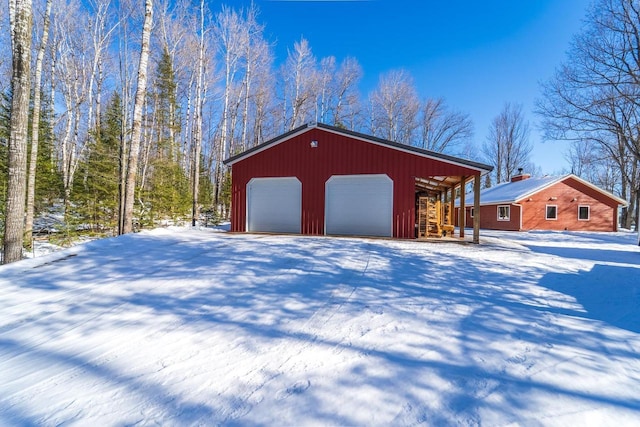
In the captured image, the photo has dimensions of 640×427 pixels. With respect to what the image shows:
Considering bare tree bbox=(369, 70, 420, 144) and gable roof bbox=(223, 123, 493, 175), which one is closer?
gable roof bbox=(223, 123, 493, 175)

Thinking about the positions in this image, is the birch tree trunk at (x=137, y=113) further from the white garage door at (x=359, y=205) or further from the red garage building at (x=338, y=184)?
the white garage door at (x=359, y=205)

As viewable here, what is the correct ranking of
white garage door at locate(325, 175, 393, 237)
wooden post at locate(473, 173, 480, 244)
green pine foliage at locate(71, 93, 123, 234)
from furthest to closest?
green pine foliage at locate(71, 93, 123, 234) < white garage door at locate(325, 175, 393, 237) < wooden post at locate(473, 173, 480, 244)

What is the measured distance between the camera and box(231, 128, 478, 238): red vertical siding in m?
9.45

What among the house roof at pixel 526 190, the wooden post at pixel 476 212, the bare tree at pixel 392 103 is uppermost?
the bare tree at pixel 392 103

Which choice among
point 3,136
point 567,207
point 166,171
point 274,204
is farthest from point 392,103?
point 3,136

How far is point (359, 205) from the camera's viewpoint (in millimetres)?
10062

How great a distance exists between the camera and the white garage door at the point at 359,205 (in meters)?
9.77

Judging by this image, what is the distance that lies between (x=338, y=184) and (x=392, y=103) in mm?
17107

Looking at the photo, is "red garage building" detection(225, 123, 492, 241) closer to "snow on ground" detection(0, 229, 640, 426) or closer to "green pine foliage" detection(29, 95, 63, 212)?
"snow on ground" detection(0, 229, 640, 426)

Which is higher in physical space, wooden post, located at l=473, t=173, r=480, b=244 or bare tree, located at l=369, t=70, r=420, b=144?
bare tree, located at l=369, t=70, r=420, b=144

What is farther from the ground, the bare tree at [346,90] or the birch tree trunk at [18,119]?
the bare tree at [346,90]

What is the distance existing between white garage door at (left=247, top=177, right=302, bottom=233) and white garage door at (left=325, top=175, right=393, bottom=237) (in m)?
1.23

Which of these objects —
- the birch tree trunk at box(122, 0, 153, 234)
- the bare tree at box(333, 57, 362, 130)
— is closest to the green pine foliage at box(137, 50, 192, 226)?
the birch tree trunk at box(122, 0, 153, 234)

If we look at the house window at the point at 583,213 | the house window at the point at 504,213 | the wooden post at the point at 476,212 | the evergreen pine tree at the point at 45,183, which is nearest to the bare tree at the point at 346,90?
the house window at the point at 504,213
